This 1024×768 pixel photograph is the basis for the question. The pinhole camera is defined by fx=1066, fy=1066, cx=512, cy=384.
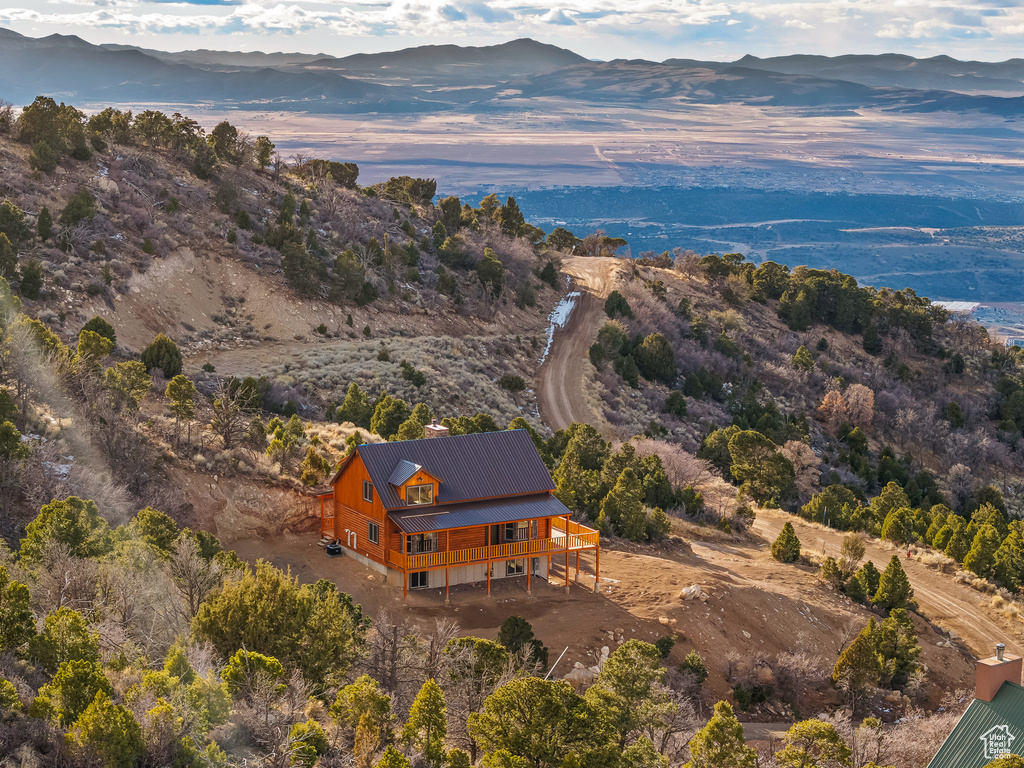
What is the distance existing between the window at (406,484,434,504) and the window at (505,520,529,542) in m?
2.91

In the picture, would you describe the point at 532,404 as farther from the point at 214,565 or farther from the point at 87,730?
the point at 87,730

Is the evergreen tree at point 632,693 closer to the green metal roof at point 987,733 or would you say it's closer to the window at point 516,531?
the green metal roof at point 987,733

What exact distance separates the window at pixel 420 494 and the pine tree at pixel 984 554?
28124mm

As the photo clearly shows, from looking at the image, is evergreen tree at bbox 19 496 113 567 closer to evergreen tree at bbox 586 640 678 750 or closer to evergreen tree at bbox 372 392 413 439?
Result: evergreen tree at bbox 586 640 678 750

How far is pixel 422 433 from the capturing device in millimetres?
43719

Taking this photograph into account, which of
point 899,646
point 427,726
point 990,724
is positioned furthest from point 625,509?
point 427,726

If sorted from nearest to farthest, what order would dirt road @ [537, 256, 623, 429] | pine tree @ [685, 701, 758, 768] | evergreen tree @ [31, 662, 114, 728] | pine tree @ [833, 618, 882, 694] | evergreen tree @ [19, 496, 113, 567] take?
evergreen tree @ [31, 662, 114, 728]
pine tree @ [685, 701, 758, 768]
evergreen tree @ [19, 496, 113, 567]
pine tree @ [833, 618, 882, 694]
dirt road @ [537, 256, 623, 429]

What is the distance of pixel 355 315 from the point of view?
71.7 m

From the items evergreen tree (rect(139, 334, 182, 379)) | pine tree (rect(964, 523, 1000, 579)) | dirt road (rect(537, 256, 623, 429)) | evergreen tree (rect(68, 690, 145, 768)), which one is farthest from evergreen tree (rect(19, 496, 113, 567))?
dirt road (rect(537, 256, 623, 429))

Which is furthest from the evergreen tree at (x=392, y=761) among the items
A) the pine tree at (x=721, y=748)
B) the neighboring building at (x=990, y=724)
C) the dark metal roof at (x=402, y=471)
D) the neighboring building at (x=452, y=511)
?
the dark metal roof at (x=402, y=471)

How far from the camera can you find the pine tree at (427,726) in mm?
21469

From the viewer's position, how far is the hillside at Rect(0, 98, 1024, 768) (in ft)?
85.9

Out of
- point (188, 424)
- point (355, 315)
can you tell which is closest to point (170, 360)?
point (188, 424)

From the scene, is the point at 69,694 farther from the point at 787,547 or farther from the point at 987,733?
the point at 787,547
